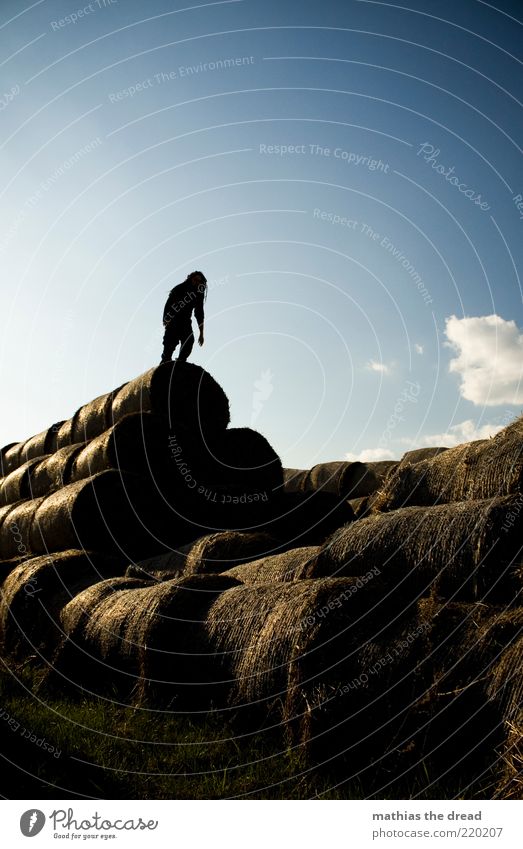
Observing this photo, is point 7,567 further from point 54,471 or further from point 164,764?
point 164,764

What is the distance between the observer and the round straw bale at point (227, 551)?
23.2 feet

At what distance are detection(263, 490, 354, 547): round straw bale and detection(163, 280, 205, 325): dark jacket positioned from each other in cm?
423

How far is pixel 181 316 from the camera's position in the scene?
11461mm

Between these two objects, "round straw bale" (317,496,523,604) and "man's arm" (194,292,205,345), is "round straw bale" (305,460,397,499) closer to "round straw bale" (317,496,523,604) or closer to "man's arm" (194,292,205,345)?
"man's arm" (194,292,205,345)

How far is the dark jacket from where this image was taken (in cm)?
1141

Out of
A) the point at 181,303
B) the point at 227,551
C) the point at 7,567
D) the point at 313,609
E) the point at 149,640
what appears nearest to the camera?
the point at 313,609

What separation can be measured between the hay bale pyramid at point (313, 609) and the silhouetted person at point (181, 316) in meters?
2.20

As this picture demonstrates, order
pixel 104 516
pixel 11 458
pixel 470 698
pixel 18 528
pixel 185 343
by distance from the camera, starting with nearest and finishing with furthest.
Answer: pixel 470 698 → pixel 104 516 → pixel 18 528 → pixel 185 343 → pixel 11 458

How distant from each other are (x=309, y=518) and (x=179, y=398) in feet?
10.1

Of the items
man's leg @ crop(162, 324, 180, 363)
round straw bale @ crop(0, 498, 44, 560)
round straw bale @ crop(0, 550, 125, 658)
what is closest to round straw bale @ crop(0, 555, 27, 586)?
round straw bale @ crop(0, 498, 44, 560)

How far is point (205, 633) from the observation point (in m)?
5.11

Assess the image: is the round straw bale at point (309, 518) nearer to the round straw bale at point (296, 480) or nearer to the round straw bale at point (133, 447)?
the round straw bale at point (133, 447)
